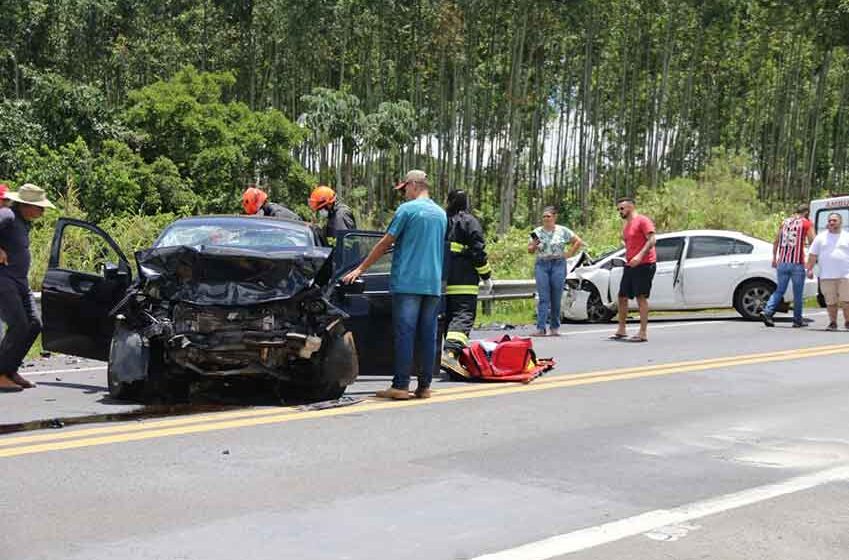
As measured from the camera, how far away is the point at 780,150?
59.6 m

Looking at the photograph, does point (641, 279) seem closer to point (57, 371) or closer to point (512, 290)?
point (512, 290)

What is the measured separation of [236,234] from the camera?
9.19 metres

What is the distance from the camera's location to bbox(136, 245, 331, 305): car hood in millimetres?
8109

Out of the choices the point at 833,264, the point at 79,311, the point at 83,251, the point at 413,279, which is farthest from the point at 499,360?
the point at 83,251

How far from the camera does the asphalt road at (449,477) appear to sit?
479cm

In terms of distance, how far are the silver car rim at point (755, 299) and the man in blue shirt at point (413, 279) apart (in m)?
10.5

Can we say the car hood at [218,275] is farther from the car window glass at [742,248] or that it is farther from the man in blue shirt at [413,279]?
the car window glass at [742,248]

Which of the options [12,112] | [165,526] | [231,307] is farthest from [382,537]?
[12,112]

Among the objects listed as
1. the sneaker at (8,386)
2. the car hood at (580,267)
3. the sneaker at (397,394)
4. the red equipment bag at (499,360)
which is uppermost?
the car hood at (580,267)

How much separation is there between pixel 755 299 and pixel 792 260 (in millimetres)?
1694

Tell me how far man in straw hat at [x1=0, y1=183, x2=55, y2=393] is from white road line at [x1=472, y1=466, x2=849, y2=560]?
6189mm

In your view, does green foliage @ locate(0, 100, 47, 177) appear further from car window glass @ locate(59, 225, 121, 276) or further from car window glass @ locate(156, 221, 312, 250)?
car window glass @ locate(156, 221, 312, 250)

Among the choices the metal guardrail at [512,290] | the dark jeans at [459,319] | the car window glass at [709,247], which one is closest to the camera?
the dark jeans at [459,319]

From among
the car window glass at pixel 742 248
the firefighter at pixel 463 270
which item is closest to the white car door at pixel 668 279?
the car window glass at pixel 742 248
